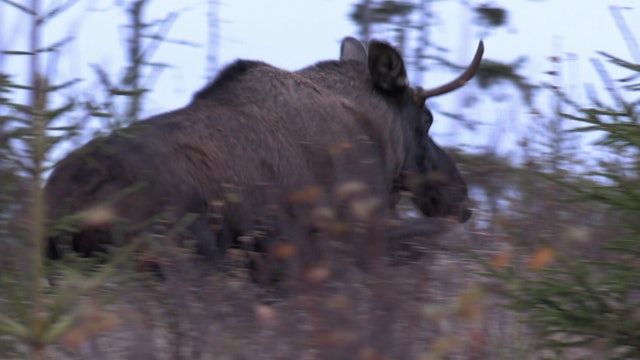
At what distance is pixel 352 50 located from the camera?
9695mm

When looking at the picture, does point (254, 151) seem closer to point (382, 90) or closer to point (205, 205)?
point (205, 205)

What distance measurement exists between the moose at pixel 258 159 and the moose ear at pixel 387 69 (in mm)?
11

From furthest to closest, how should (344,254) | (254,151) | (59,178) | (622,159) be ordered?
(254,151) < (59,178) < (622,159) < (344,254)

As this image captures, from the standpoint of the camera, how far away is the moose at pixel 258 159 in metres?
6.18

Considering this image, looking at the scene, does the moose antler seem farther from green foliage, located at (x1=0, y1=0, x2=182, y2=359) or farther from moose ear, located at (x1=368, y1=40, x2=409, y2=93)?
green foliage, located at (x1=0, y1=0, x2=182, y2=359)

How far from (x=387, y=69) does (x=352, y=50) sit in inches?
31.7

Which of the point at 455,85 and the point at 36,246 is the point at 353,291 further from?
the point at 455,85

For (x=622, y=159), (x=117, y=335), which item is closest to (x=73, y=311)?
(x=117, y=335)

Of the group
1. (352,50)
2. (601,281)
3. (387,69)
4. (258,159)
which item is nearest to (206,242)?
(258,159)

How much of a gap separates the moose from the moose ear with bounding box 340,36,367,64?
41 cm

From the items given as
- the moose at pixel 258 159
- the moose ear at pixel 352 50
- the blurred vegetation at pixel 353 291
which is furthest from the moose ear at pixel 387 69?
the blurred vegetation at pixel 353 291

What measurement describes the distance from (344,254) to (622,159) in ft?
7.29

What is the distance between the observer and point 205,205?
22.5ft

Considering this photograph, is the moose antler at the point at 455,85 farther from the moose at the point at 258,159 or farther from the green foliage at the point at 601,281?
the green foliage at the point at 601,281
